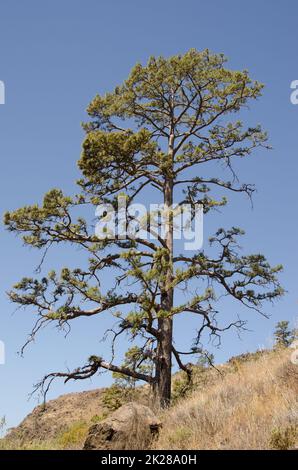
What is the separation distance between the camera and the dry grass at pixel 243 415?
7988 mm

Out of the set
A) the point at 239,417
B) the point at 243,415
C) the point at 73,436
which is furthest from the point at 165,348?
the point at 239,417

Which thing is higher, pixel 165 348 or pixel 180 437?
pixel 165 348

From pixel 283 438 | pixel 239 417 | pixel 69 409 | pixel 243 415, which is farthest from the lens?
pixel 69 409

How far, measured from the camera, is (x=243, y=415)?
916cm

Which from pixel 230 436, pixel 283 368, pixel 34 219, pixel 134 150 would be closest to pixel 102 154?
pixel 134 150

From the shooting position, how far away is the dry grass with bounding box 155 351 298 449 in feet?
26.2

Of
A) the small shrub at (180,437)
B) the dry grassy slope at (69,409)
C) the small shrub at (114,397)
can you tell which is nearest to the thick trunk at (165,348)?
the small shrub at (114,397)

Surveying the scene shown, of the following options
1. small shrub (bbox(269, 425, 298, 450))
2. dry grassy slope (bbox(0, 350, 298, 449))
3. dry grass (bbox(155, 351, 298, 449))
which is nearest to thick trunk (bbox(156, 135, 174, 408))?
dry grassy slope (bbox(0, 350, 298, 449))

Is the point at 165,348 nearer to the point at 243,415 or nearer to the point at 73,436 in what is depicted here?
the point at 73,436

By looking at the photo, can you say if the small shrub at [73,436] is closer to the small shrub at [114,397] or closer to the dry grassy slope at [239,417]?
the dry grassy slope at [239,417]

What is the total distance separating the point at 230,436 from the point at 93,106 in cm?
1371

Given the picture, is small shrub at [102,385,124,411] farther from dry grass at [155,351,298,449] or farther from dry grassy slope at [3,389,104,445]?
dry grassy slope at [3,389,104,445]
